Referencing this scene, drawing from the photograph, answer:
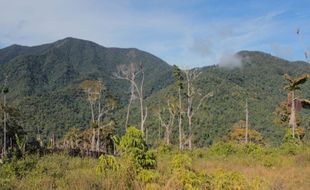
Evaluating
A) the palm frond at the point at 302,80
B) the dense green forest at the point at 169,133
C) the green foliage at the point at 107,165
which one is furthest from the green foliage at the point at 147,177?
the palm frond at the point at 302,80

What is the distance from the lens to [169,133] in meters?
47.1

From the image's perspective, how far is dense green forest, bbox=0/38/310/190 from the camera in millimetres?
7586

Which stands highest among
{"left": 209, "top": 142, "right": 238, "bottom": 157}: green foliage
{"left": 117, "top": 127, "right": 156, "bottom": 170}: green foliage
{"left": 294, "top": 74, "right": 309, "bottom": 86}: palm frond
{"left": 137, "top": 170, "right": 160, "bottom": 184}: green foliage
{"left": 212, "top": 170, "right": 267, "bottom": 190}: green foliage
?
{"left": 294, "top": 74, "right": 309, "bottom": 86}: palm frond

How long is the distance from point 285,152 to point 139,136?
15.0m

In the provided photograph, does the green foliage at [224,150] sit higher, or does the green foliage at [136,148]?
the green foliage at [136,148]

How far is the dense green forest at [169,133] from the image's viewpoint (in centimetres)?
759

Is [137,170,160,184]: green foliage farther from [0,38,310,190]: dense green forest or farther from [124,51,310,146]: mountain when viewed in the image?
[124,51,310,146]: mountain

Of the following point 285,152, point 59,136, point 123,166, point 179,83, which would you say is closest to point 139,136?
point 123,166

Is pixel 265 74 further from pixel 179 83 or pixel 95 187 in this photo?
pixel 95 187

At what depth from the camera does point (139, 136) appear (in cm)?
866

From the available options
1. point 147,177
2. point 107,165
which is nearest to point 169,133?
point 107,165

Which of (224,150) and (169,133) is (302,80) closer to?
(224,150)

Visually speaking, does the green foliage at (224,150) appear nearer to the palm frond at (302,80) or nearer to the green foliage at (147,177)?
the palm frond at (302,80)

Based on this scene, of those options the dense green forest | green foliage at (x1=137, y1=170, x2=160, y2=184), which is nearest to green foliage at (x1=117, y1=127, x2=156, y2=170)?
the dense green forest
